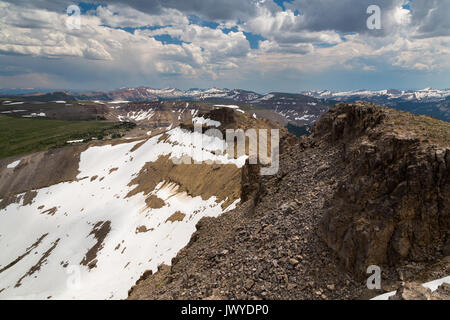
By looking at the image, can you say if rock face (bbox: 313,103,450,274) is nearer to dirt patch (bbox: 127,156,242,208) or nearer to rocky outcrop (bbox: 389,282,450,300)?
rocky outcrop (bbox: 389,282,450,300)

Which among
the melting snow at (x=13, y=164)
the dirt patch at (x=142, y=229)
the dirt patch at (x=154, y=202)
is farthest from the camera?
the melting snow at (x=13, y=164)

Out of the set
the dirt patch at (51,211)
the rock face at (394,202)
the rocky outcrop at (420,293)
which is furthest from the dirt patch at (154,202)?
the rocky outcrop at (420,293)

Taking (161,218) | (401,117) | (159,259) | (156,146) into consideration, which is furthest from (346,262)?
(156,146)

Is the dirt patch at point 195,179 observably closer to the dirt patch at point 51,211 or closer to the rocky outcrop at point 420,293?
the dirt patch at point 51,211

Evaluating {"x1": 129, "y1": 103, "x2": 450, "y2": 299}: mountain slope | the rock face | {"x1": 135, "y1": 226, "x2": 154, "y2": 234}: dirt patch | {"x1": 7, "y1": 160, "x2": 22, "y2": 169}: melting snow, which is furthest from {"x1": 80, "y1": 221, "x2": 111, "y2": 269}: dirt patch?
{"x1": 7, "y1": 160, "x2": 22, "y2": 169}: melting snow

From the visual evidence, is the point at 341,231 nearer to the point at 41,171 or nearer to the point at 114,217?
the point at 114,217

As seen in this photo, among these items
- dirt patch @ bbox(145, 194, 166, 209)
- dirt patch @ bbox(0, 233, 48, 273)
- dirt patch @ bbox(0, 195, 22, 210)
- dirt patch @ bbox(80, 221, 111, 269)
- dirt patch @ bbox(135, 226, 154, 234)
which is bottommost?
dirt patch @ bbox(0, 233, 48, 273)
